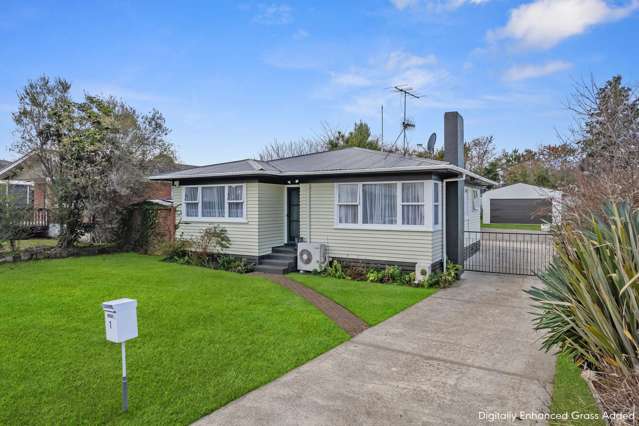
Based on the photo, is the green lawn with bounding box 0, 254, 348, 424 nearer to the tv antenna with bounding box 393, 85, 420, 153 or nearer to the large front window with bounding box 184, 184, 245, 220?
the large front window with bounding box 184, 184, 245, 220

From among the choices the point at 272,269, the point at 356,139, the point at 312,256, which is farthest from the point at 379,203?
the point at 356,139

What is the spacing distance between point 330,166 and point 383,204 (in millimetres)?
2061

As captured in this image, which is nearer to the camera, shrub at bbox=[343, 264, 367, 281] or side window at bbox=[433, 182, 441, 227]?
side window at bbox=[433, 182, 441, 227]

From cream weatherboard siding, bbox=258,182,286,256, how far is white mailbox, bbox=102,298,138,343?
8029 millimetres

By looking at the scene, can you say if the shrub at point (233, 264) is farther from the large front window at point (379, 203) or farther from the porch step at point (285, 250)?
the large front window at point (379, 203)

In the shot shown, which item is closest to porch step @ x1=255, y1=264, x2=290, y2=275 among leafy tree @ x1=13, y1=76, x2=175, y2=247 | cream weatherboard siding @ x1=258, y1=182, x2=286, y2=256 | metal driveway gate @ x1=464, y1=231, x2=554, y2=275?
cream weatherboard siding @ x1=258, y1=182, x2=286, y2=256

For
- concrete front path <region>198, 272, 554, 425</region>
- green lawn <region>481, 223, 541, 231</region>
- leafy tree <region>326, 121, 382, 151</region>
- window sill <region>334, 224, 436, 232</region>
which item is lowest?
concrete front path <region>198, 272, 554, 425</region>

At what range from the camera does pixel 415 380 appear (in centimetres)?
447

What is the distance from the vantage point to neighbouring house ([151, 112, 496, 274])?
10.4 meters

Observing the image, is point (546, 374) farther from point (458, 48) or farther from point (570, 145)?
point (458, 48)

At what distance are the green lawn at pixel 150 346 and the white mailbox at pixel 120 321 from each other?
69cm

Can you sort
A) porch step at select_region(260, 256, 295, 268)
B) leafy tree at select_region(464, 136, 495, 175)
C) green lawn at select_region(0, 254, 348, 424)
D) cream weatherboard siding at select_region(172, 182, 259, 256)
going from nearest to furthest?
green lawn at select_region(0, 254, 348, 424) < porch step at select_region(260, 256, 295, 268) < cream weatherboard siding at select_region(172, 182, 259, 256) < leafy tree at select_region(464, 136, 495, 175)

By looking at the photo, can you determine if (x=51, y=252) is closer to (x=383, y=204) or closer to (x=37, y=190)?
(x=37, y=190)

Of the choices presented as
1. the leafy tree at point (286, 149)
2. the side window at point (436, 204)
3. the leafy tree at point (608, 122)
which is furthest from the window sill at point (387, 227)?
the leafy tree at point (286, 149)
